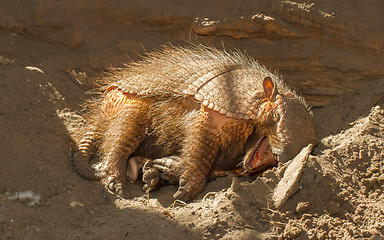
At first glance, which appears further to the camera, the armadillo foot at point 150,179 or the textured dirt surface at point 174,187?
the armadillo foot at point 150,179

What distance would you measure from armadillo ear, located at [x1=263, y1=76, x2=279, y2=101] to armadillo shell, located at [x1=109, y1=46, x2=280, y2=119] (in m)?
0.07

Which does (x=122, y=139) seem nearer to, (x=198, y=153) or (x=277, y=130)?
(x=198, y=153)

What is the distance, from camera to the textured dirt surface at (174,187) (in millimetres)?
3213

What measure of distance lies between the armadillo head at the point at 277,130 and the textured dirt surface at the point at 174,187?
0.68 ft

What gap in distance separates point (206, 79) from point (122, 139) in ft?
3.16

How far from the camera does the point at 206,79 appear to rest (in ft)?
14.3

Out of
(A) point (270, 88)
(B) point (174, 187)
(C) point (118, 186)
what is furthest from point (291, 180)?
(C) point (118, 186)

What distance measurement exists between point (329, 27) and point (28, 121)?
3.05m

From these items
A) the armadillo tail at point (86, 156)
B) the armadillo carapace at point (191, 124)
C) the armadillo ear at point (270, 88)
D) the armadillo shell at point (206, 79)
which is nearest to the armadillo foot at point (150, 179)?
the armadillo carapace at point (191, 124)

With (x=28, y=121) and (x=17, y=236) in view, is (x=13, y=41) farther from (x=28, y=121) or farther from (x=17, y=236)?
(x=17, y=236)

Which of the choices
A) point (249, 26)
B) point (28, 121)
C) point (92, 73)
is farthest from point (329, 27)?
point (28, 121)

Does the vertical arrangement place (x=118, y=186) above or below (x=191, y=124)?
below

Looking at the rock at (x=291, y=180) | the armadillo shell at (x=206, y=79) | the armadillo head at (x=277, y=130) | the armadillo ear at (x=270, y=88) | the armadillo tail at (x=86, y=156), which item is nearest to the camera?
the rock at (x=291, y=180)

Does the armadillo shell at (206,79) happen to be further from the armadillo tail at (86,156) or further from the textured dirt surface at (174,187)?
the armadillo tail at (86,156)
